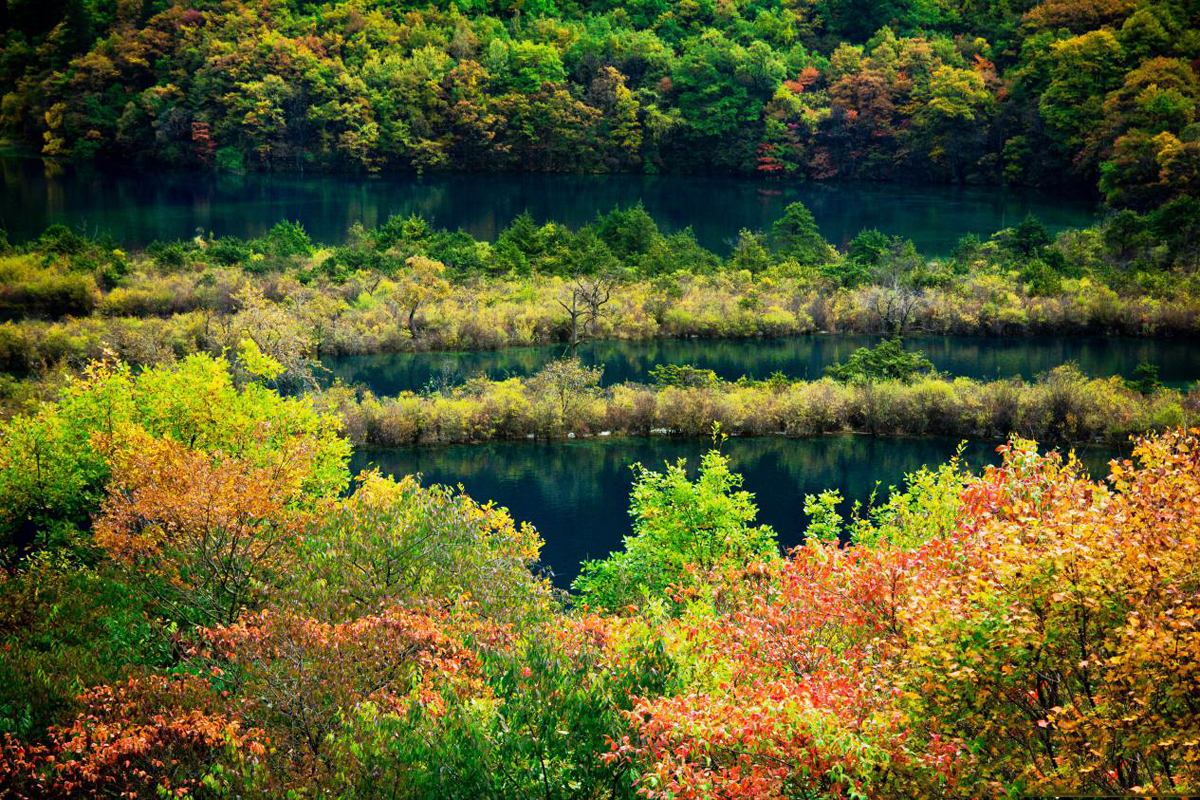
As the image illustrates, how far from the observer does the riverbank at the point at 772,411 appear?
42562 millimetres

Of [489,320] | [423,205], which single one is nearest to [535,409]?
[489,320]

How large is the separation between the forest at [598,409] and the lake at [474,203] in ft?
3.31

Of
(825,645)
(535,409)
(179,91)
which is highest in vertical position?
(179,91)

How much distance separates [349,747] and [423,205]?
8485 centimetres

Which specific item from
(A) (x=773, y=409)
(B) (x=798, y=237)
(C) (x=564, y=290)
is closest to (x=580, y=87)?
(B) (x=798, y=237)

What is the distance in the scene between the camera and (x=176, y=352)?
166 ft

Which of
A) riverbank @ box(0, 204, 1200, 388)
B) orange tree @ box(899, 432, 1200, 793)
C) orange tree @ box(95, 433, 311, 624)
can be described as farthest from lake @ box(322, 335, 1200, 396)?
orange tree @ box(899, 432, 1200, 793)

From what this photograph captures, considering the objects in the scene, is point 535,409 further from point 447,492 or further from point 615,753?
point 615,753

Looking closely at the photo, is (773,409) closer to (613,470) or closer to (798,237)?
(613,470)

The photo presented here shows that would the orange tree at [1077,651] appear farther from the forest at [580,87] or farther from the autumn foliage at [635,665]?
the forest at [580,87]

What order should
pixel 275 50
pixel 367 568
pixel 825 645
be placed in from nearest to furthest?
pixel 825 645 → pixel 367 568 → pixel 275 50

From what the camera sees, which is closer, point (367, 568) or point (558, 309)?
point (367, 568)

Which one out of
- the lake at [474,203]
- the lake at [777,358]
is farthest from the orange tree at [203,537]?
the lake at [474,203]

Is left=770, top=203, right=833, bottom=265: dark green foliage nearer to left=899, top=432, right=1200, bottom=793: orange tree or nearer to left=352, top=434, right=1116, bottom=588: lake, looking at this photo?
left=352, top=434, right=1116, bottom=588: lake
